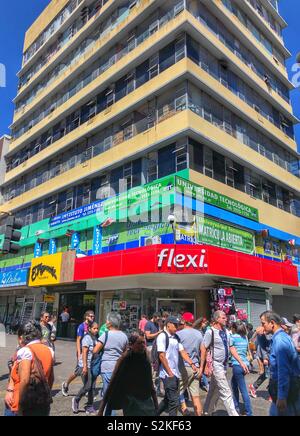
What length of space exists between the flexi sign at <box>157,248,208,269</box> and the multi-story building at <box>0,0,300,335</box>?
0.06 m

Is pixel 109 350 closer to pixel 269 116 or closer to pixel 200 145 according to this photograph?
pixel 200 145

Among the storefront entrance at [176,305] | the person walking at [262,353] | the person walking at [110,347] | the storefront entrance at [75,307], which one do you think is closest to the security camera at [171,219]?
the storefront entrance at [176,305]

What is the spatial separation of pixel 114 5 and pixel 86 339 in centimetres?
2571

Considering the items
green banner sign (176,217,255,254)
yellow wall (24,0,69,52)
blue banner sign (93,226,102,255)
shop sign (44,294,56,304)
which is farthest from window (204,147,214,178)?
yellow wall (24,0,69,52)

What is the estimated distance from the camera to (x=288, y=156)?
3009cm

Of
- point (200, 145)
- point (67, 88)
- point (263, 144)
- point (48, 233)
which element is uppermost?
point (67, 88)

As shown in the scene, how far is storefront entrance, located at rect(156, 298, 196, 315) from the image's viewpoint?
18.4 meters

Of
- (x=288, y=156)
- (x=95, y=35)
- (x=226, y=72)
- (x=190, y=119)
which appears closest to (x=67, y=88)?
(x=95, y=35)

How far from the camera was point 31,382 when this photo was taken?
13.2ft

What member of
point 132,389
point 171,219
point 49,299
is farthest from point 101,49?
point 132,389

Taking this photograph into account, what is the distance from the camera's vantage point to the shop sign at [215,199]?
1859 centimetres

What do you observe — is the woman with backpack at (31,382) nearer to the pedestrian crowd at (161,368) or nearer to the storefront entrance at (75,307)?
the pedestrian crowd at (161,368)

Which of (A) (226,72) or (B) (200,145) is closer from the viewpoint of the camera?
(B) (200,145)

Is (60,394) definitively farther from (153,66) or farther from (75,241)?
(153,66)
